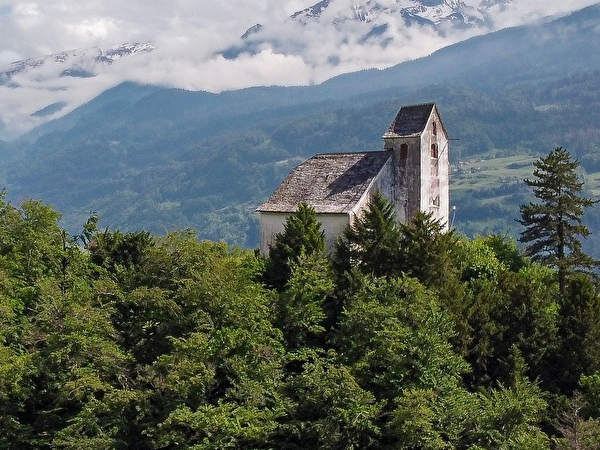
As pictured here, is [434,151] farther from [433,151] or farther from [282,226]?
[282,226]

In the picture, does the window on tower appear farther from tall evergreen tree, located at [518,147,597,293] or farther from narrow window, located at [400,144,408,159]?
tall evergreen tree, located at [518,147,597,293]

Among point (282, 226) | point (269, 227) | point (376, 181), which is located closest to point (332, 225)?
point (282, 226)

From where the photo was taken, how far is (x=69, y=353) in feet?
152

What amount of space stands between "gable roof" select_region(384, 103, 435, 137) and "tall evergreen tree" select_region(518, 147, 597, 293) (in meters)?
9.78

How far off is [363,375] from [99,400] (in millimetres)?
13965

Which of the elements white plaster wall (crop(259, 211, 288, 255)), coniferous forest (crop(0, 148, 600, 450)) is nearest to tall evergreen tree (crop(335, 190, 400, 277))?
coniferous forest (crop(0, 148, 600, 450))

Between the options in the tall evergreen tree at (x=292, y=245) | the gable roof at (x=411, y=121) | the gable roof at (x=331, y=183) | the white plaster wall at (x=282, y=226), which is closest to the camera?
the tall evergreen tree at (x=292, y=245)

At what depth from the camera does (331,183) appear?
6231 cm

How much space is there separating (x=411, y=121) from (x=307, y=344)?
2359 centimetres

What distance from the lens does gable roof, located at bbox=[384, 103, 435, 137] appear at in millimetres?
63500

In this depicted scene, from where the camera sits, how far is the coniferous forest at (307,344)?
41.6m

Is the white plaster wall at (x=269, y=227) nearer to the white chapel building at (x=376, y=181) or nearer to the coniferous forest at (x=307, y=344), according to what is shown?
the white chapel building at (x=376, y=181)

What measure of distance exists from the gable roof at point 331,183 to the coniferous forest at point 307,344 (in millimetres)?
3673

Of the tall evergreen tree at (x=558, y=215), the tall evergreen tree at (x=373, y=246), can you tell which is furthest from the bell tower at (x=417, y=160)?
the tall evergreen tree at (x=558, y=215)
